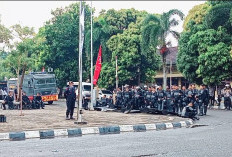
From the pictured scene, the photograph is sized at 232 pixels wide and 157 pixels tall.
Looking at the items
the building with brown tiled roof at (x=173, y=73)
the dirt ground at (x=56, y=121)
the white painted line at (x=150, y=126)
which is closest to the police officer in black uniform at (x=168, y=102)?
the dirt ground at (x=56, y=121)

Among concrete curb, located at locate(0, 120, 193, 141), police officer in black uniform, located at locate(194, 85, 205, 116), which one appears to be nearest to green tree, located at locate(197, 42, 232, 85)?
police officer in black uniform, located at locate(194, 85, 205, 116)

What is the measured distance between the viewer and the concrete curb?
13070 millimetres

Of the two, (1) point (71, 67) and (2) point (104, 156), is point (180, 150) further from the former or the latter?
(1) point (71, 67)

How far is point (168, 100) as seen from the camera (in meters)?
23.7

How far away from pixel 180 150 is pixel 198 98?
45.5 ft

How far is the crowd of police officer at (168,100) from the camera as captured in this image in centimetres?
2314

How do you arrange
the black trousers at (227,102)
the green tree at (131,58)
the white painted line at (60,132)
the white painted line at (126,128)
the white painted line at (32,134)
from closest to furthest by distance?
the white painted line at (32,134) → the white painted line at (60,132) → the white painted line at (126,128) → the black trousers at (227,102) → the green tree at (131,58)

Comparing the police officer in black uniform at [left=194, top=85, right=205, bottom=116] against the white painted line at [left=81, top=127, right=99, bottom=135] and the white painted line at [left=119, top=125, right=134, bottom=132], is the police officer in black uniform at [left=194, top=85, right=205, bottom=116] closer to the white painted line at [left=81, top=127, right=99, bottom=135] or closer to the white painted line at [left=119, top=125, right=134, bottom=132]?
the white painted line at [left=119, top=125, right=134, bottom=132]

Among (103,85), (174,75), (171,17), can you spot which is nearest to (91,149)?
(171,17)

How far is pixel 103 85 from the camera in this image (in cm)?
4459

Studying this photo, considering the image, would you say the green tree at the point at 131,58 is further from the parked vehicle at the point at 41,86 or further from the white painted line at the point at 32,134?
the white painted line at the point at 32,134

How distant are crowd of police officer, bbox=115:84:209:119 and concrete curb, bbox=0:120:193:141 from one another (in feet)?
16.9

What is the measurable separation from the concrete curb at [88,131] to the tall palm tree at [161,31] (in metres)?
18.5

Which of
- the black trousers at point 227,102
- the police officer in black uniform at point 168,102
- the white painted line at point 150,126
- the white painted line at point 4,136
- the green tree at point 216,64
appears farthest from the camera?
the green tree at point 216,64
